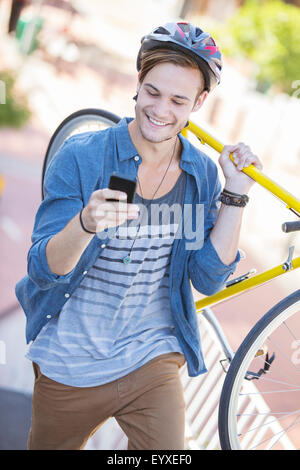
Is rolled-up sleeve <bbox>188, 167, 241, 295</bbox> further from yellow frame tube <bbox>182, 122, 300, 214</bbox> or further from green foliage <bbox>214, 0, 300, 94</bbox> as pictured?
green foliage <bbox>214, 0, 300, 94</bbox>

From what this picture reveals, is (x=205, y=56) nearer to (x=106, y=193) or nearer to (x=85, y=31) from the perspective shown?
(x=106, y=193)

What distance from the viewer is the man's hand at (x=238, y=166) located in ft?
5.06

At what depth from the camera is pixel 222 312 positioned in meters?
3.97

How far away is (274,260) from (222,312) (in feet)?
6.46

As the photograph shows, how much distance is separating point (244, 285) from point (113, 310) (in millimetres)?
410

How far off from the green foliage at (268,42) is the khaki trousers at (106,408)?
8.25 m

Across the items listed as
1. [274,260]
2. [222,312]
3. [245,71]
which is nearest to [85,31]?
[245,71]

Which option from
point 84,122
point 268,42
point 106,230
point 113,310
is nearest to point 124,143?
point 106,230

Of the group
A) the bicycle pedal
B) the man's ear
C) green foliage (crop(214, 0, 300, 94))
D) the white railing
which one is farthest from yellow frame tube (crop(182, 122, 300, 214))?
green foliage (crop(214, 0, 300, 94))

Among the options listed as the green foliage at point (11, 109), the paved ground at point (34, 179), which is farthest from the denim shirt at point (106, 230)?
the green foliage at point (11, 109)

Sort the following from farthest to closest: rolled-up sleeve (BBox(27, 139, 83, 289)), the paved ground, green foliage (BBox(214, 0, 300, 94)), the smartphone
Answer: green foliage (BBox(214, 0, 300, 94))
the paved ground
rolled-up sleeve (BBox(27, 139, 83, 289))
the smartphone

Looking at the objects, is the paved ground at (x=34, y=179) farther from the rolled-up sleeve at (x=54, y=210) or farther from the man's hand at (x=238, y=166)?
the rolled-up sleeve at (x=54, y=210)

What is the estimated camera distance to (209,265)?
1.60 meters

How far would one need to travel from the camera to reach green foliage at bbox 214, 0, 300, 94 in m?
8.93
